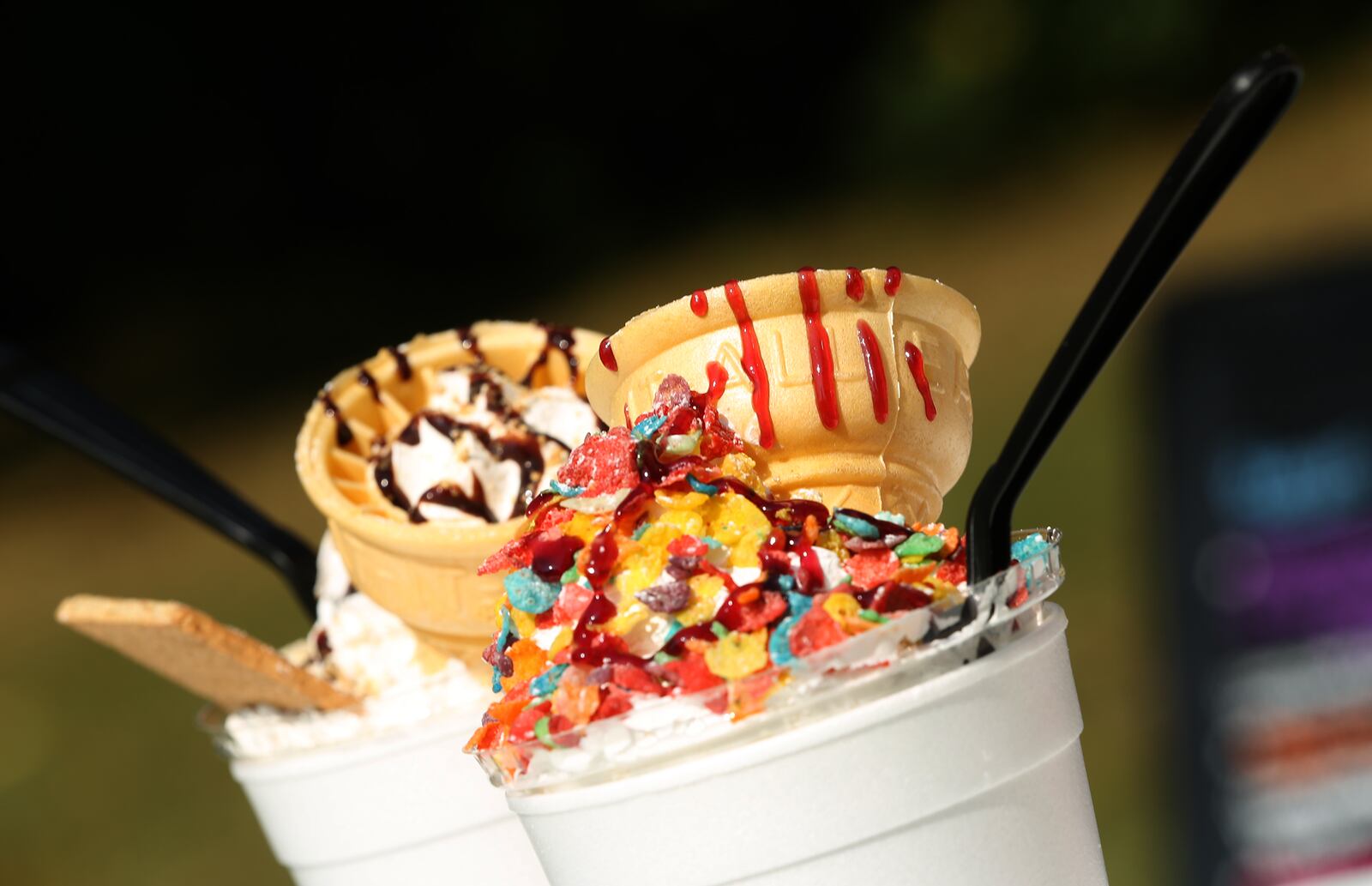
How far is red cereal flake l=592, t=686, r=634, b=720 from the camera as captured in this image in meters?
A: 0.90

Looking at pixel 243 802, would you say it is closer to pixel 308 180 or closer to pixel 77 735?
pixel 77 735

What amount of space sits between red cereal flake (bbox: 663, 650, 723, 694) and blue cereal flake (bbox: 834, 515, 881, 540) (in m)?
0.17

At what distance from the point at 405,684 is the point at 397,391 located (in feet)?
1.33

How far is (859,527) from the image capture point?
0.98 metres

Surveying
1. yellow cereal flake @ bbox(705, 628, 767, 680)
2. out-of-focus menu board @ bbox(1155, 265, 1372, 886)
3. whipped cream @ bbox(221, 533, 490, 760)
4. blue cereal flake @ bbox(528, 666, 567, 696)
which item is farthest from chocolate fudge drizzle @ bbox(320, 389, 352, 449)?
out-of-focus menu board @ bbox(1155, 265, 1372, 886)

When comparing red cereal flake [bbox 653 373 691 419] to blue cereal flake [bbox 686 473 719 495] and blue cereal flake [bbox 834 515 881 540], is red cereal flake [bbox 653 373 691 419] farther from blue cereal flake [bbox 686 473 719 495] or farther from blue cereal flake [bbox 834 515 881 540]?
blue cereal flake [bbox 834 515 881 540]

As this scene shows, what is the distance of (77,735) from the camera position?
3826mm

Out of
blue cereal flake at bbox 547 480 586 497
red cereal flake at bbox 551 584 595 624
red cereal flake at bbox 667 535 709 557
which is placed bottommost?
red cereal flake at bbox 551 584 595 624

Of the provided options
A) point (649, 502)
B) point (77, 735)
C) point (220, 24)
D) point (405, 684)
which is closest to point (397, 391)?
point (405, 684)

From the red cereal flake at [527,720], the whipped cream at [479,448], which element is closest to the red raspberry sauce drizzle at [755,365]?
the red cereal flake at [527,720]

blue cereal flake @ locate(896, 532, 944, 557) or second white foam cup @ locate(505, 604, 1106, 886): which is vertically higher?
blue cereal flake @ locate(896, 532, 944, 557)

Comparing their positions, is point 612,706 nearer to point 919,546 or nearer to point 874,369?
point 919,546

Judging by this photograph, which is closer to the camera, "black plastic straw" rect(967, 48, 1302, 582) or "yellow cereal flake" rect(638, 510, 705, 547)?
"black plastic straw" rect(967, 48, 1302, 582)

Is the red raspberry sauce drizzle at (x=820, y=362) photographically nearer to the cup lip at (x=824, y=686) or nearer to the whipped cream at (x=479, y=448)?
the cup lip at (x=824, y=686)
